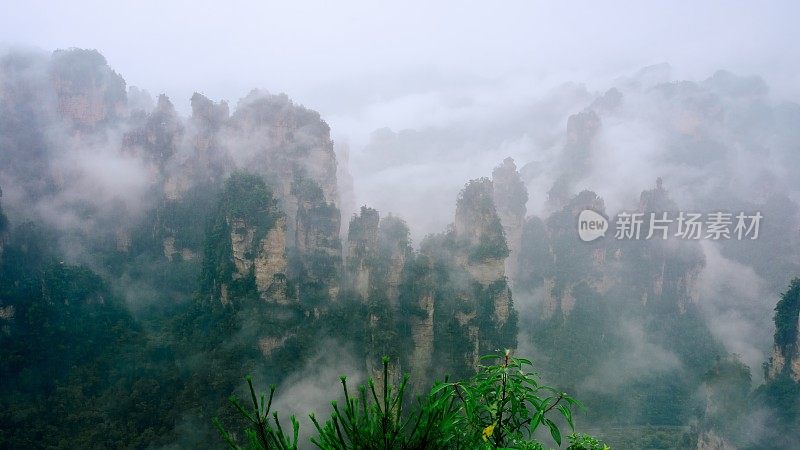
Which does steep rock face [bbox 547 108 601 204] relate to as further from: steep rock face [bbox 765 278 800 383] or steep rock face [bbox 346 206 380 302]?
steep rock face [bbox 346 206 380 302]

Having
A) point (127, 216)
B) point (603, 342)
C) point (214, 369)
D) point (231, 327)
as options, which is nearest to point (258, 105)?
point (127, 216)

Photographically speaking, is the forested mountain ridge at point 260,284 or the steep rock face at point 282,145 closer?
the forested mountain ridge at point 260,284

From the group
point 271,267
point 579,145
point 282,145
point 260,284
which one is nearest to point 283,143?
point 282,145

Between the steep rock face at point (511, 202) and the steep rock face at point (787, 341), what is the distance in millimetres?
28407

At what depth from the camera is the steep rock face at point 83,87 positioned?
181 feet

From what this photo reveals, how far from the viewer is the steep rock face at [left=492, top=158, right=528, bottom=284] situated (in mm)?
57781

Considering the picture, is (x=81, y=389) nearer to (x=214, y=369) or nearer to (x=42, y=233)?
(x=214, y=369)

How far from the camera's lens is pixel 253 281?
35.8m

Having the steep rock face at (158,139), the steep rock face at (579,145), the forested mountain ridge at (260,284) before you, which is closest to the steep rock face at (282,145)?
the forested mountain ridge at (260,284)

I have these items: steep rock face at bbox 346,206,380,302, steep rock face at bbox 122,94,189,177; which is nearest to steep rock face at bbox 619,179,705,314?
steep rock face at bbox 346,206,380,302

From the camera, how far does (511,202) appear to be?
5788cm

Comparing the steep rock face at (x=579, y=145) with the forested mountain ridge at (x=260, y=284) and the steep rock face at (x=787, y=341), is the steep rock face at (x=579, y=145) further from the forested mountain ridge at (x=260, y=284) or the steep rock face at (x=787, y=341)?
the steep rock face at (x=787, y=341)

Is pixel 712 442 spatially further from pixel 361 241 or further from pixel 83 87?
pixel 83 87

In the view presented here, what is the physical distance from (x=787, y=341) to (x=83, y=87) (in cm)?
7095
